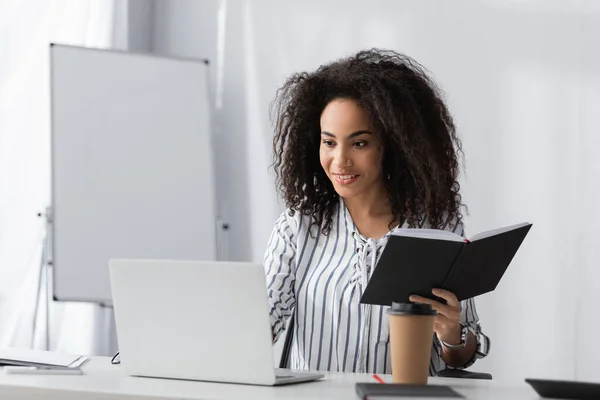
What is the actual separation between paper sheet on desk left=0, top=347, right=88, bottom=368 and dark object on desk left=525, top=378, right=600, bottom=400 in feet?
2.83

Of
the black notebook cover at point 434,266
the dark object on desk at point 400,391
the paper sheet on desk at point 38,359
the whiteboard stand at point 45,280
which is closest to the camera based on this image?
the dark object on desk at point 400,391

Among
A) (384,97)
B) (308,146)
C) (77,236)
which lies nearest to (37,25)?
(77,236)

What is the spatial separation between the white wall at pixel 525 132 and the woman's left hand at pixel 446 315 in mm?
1453

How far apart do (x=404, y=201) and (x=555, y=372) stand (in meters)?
1.40

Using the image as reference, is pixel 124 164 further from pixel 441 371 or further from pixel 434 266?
pixel 434 266

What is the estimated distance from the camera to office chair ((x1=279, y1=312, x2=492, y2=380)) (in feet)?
6.19

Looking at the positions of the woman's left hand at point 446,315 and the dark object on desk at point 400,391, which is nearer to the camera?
the dark object on desk at point 400,391

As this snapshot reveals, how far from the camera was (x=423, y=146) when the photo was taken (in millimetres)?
2088

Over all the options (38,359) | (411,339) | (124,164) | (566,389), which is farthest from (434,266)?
(124,164)

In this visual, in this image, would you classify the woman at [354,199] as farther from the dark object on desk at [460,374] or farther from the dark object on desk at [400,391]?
the dark object on desk at [400,391]

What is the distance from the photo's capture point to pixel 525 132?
3264 mm

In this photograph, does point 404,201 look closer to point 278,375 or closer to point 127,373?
point 278,375

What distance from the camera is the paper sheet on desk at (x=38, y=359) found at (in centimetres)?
163

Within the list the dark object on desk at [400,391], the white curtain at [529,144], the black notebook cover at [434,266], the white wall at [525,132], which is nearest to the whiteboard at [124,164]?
the white wall at [525,132]
